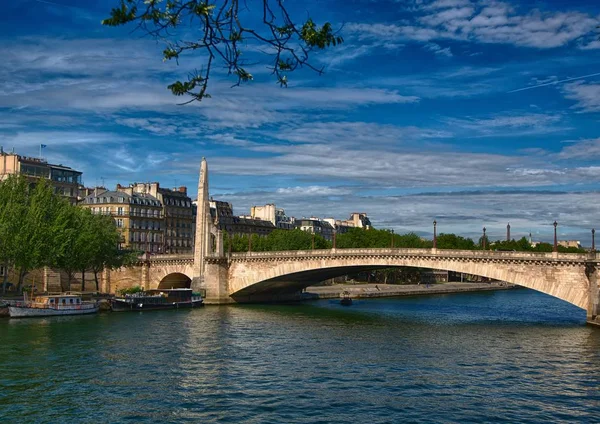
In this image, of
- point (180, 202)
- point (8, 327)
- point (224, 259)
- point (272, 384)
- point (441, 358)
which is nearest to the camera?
point (272, 384)

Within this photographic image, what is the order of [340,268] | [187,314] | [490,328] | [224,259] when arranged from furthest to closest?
[224,259]
[340,268]
[187,314]
[490,328]

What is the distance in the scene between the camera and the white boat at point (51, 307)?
184ft

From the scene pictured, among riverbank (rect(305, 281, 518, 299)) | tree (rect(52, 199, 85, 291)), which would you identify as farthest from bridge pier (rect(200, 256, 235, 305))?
riverbank (rect(305, 281, 518, 299))

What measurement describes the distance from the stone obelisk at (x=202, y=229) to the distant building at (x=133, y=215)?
78.9 ft

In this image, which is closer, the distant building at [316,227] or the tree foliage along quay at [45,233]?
the tree foliage along quay at [45,233]

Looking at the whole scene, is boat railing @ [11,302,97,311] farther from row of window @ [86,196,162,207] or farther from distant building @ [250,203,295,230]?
distant building @ [250,203,295,230]

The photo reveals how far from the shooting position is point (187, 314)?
64.6 m

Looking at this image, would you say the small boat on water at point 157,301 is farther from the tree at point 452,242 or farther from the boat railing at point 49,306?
the tree at point 452,242

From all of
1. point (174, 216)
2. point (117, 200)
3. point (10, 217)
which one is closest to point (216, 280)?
point (10, 217)

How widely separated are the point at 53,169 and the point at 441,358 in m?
72.3

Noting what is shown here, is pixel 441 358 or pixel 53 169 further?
pixel 53 169

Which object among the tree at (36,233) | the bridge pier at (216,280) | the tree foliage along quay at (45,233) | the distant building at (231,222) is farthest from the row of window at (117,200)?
the tree at (36,233)

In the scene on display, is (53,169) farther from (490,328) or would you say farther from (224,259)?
(490,328)

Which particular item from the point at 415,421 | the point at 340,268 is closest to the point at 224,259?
the point at 340,268
